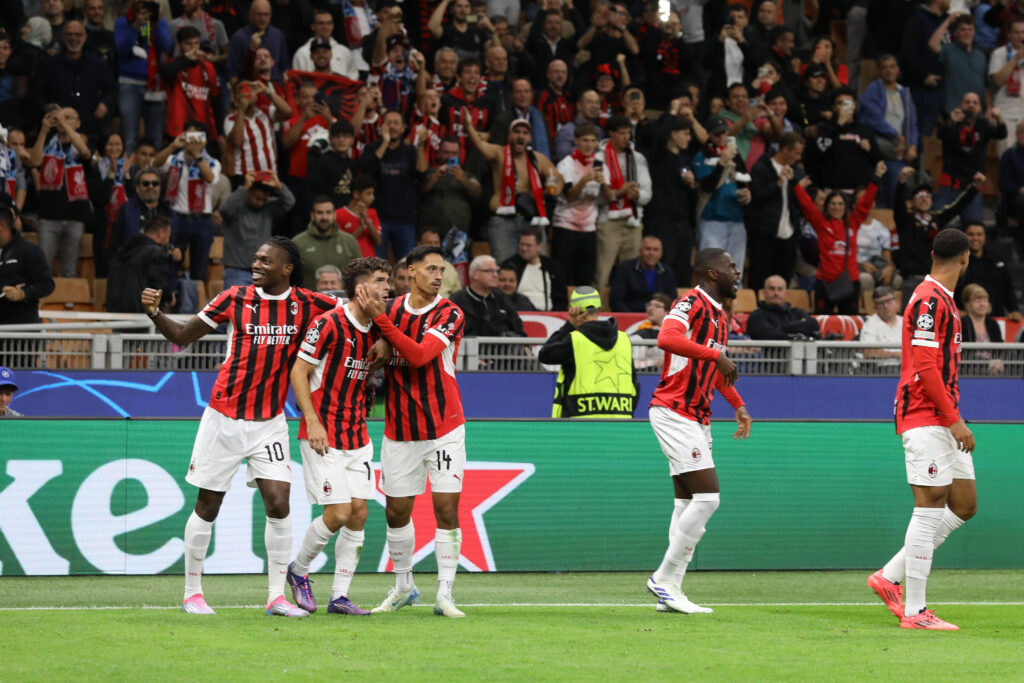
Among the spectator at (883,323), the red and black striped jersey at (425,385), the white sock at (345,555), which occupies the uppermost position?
the spectator at (883,323)

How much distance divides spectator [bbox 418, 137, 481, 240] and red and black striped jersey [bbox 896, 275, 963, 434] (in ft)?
28.7

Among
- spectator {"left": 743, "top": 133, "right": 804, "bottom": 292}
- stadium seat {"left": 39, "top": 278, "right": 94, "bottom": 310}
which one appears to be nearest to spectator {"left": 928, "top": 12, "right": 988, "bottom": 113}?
spectator {"left": 743, "top": 133, "right": 804, "bottom": 292}

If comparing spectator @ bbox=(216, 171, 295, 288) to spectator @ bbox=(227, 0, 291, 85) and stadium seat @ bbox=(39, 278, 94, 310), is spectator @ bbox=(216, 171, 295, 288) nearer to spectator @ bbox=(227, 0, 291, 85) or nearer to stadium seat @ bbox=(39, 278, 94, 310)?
stadium seat @ bbox=(39, 278, 94, 310)

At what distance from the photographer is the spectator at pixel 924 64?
69.7 feet

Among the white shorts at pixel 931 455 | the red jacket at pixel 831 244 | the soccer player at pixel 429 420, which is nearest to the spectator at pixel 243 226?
the red jacket at pixel 831 244

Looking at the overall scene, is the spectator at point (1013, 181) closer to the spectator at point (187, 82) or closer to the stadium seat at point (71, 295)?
the spectator at point (187, 82)

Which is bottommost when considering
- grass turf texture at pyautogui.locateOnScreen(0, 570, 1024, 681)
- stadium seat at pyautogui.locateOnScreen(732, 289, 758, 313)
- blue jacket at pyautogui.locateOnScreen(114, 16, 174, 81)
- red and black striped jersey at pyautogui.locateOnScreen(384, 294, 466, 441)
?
grass turf texture at pyautogui.locateOnScreen(0, 570, 1024, 681)

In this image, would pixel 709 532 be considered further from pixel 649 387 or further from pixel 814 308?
pixel 814 308

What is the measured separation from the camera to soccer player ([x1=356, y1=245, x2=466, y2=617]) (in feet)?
28.1

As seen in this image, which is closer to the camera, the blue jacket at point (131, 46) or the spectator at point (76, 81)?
the spectator at point (76, 81)

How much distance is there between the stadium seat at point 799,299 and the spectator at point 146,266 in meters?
7.55

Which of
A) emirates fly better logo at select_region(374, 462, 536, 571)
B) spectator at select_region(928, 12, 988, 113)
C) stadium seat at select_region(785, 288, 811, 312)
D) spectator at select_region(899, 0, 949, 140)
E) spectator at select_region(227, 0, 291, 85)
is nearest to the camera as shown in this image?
emirates fly better logo at select_region(374, 462, 536, 571)

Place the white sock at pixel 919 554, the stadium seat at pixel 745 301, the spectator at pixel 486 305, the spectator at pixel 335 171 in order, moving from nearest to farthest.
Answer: the white sock at pixel 919 554 → the spectator at pixel 486 305 → the spectator at pixel 335 171 → the stadium seat at pixel 745 301

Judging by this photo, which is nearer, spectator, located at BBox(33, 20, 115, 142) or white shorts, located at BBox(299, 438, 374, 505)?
white shorts, located at BBox(299, 438, 374, 505)
